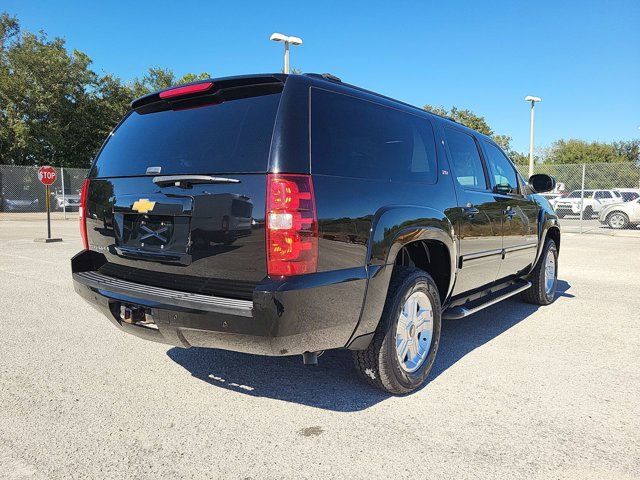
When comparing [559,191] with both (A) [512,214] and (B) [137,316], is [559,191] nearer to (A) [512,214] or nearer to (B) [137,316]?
(A) [512,214]

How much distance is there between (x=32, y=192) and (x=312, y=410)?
86.5 feet

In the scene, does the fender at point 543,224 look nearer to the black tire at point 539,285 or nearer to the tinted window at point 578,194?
the black tire at point 539,285

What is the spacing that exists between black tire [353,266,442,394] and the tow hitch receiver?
1.24 meters

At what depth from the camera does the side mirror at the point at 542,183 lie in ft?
18.0

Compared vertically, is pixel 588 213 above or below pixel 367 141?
below

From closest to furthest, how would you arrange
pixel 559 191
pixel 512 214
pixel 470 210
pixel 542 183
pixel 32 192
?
1. pixel 470 210
2. pixel 512 214
3. pixel 542 183
4. pixel 559 191
5. pixel 32 192

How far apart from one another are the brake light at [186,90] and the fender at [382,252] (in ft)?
4.08

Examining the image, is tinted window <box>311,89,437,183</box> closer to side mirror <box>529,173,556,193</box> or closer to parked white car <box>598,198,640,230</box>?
side mirror <box>529,173,556,193</box>

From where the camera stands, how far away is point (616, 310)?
5.57 m

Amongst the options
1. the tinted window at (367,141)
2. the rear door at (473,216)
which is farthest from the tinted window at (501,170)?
the tinted window at (367,141)

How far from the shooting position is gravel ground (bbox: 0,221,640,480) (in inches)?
92.5

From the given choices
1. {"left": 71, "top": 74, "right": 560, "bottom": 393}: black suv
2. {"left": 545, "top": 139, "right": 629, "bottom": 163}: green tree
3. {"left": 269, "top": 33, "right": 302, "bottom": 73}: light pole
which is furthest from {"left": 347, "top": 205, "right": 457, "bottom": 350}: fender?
{"left": 545, "top": 139, "right": 629, "bottom": 163}: green tree

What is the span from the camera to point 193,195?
8.57 ft

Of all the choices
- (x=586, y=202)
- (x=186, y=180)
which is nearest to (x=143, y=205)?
(x=186, y=180)
